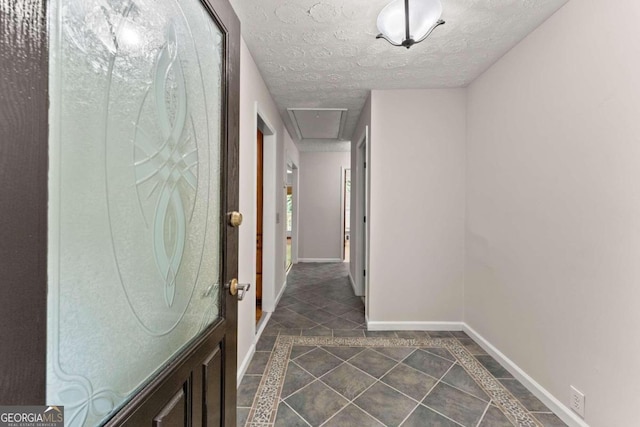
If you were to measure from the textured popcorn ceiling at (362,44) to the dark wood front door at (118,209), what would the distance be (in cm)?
77

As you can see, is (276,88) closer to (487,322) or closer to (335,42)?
(335,42)

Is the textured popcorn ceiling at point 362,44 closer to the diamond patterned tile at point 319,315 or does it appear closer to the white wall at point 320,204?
the diamond patterned tile at point 319,315

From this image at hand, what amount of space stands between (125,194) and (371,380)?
195 centimetres

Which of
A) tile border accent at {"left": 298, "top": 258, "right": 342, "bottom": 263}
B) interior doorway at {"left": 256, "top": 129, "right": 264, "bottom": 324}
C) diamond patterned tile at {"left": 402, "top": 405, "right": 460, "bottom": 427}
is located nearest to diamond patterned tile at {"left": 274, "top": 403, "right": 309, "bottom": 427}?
diamond patterned tile at {"left": 402, "top": 405, "right": 460, "bottom": 427}

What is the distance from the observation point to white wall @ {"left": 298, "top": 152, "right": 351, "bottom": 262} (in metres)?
5.89

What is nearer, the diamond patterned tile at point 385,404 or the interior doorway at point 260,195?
the diamond patterned tile at point 385,404

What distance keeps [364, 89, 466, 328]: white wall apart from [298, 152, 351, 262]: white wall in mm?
3223

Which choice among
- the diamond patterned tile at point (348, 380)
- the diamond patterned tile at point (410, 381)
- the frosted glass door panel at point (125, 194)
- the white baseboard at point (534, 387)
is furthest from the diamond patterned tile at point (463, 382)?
the frosted glass door panel at point (125, 194)

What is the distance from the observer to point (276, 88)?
2.65 m

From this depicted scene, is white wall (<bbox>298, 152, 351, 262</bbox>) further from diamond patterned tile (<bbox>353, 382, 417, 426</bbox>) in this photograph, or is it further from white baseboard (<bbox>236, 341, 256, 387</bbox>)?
diamond patterned tile (<bbox>353, 382, 417, 426</bbox>)

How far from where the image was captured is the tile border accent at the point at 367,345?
1557mm

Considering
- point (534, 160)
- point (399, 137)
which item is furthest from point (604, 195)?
point (399, 137)

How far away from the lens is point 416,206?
2.67 meters

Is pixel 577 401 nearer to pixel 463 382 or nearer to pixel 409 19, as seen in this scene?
pixel 463 382
